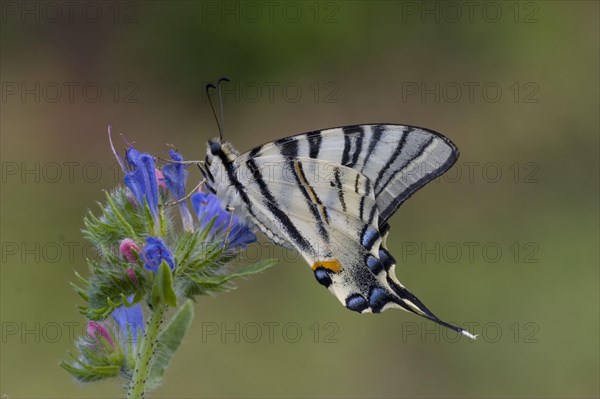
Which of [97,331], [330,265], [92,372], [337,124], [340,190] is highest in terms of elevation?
[337,124]

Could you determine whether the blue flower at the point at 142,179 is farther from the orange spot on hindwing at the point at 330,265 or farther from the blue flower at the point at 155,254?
the orange spot on hindwing at the point at 330,265

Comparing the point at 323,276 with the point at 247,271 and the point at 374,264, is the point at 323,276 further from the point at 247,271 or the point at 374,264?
the point at 247,271

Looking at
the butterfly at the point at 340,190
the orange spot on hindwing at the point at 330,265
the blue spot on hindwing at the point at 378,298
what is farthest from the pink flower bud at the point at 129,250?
the blue spot on hindwing at the point at 378,298

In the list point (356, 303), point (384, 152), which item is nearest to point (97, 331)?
point (356, 303)

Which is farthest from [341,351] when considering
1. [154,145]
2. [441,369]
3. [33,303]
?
[154,145]

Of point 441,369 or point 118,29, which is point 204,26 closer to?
point 118,29

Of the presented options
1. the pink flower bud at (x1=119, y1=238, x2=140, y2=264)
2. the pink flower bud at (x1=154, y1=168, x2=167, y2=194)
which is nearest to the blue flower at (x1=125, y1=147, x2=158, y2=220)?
the pink flower bud at (x1=154, y1=168, x2=167, y2=194)

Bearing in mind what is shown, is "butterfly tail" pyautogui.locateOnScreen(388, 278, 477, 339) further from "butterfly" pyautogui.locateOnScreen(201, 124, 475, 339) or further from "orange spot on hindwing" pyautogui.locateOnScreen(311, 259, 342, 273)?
"orange spot on hindwing" pyautogui.locateOnScreen(311, 259, 342, 273)
